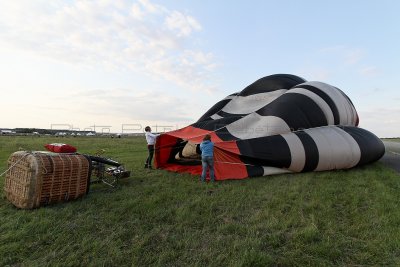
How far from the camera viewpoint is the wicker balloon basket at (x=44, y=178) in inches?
191

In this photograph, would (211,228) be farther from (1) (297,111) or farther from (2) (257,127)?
(1) (297,111)

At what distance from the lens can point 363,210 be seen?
16.1ft

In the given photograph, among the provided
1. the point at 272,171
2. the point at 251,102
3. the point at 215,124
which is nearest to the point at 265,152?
the point at 272,171

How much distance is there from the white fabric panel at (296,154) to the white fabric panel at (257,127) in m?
0.46

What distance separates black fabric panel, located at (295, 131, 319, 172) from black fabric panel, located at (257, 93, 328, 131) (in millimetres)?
584

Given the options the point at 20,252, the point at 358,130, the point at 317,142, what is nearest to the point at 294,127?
the point at 317,142

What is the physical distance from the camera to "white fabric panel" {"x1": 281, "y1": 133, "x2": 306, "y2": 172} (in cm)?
778

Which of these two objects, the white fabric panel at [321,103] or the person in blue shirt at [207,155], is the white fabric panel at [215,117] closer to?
the white fabric panel at [321,103]

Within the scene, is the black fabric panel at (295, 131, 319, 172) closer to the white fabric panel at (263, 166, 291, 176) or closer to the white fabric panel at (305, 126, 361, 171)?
the white fabric panel at (305, 126, 361, 171)

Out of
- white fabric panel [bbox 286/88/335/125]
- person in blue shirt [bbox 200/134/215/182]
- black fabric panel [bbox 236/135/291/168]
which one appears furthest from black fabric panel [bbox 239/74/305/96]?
person in blue shirt [bbox 200/134/215/182]

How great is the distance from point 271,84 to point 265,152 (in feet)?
12.5

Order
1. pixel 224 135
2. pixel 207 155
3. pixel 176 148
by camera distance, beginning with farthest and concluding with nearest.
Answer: pixel 176 148, pixel 224 135, pixel 207 155

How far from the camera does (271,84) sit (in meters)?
10.7

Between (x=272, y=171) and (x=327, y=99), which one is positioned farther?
(x=327, y=99)
